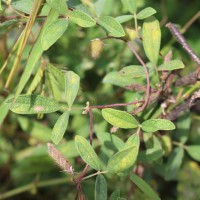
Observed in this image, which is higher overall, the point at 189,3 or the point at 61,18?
the point at 61,18

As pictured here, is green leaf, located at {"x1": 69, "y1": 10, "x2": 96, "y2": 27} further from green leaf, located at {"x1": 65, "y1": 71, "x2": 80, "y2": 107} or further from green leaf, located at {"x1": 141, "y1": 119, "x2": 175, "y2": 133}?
green leaf, located at {"x1": 141, "y1": 119, "x2": 175, "y2": 133}

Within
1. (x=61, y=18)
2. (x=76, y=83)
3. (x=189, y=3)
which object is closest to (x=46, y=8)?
(x=61, y=18)

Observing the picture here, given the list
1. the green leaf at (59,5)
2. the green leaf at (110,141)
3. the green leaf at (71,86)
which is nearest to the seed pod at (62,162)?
the green leaf at (71,86)

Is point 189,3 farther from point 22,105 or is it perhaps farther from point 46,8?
point 22,105

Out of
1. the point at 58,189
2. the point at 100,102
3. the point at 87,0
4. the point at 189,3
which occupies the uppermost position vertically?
the point at 87,0

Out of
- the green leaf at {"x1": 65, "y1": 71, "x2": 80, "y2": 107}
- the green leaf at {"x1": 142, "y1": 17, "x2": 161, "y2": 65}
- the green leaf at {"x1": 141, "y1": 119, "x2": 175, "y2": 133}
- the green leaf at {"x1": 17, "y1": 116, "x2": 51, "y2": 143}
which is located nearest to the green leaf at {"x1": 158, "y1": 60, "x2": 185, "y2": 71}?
the green leaf at {"x1": 142, "y1": 17, "x2": 161, "y2": 65}

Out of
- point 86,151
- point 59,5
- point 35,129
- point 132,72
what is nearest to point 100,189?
point 86,151
